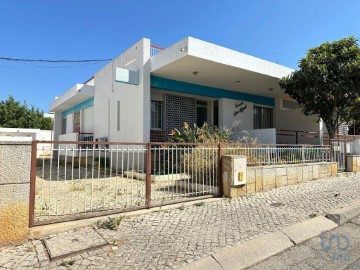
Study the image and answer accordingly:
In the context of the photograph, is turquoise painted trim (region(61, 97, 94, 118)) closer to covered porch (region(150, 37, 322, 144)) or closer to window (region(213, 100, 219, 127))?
covered porch (region(150, 37, 322, 144))

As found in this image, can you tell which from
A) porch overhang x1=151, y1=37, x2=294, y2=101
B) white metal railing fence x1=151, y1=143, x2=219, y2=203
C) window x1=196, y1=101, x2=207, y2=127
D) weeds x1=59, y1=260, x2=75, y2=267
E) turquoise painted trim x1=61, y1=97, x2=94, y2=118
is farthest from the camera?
turquoise painted trim x1=61, y1=97, x2=94, y2=118

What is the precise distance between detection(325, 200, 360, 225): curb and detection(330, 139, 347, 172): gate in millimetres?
5136

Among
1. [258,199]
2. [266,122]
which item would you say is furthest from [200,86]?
[258,199]

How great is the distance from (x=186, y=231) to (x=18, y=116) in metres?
36.3

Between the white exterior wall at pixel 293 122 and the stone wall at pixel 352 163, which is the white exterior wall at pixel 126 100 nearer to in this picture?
the stone wall at pixel 352 163

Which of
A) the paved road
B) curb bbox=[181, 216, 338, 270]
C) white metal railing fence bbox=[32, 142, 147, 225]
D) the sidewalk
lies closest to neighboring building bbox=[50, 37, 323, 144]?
white metal railing fence bbox=[32, 142, 147, 225]

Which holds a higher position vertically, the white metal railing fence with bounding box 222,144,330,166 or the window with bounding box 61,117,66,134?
the window with bounding box 61,117,66,134

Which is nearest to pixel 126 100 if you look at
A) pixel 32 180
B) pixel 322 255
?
pixel 32 180

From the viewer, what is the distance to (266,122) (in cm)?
1695

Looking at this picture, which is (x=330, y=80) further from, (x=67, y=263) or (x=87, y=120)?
(x=87, y=120)

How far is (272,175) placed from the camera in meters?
7.62

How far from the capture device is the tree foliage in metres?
32.9

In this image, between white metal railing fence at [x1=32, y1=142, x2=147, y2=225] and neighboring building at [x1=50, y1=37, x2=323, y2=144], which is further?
neighboring building at [x1=50, y1=37, x2=323, y2=144]

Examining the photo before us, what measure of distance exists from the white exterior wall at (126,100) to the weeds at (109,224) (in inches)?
250
